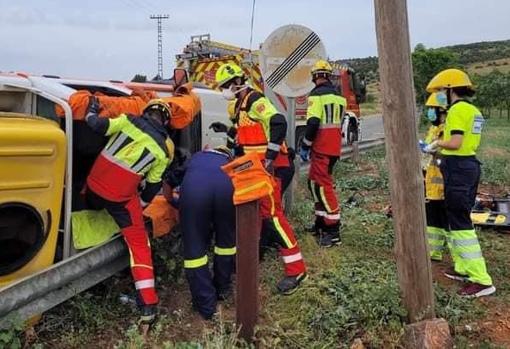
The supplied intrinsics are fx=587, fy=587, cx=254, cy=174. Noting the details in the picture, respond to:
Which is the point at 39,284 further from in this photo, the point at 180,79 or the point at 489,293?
the point at 489,293

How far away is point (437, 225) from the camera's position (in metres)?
5.54

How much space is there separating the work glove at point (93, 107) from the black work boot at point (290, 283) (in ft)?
6.43

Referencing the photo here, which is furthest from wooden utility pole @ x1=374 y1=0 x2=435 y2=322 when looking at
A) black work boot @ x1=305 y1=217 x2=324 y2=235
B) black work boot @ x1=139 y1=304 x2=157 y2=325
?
black work boot @ x1=305 y1=217 x2=324 y2=235

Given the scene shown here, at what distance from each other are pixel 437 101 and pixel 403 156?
182 centimetres

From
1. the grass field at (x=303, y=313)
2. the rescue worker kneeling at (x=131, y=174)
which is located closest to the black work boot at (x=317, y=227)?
the grass field at (x=303, y=313)

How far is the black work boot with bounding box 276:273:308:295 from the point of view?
15.3 ft

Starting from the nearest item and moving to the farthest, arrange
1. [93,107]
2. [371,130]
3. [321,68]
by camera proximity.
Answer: [93,107]
[321,68]
[371,130]

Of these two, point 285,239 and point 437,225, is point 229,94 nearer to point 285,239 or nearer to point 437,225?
point 285,239

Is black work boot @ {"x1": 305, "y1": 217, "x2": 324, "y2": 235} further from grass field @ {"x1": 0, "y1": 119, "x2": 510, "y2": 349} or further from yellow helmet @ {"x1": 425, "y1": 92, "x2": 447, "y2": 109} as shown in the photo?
yellow helmet @ {"x1": 425, "y1": 92, "x2": 447, "y2": 109}

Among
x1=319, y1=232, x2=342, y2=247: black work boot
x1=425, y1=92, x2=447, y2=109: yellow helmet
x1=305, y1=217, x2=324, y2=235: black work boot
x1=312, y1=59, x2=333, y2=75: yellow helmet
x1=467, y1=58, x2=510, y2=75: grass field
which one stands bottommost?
x1=319, y1=232, x2=342, y2=247: black work boot

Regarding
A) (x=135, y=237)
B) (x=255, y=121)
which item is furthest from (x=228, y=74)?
(x=135, y=237)

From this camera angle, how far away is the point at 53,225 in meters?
3.80

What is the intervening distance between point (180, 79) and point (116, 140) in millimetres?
1854

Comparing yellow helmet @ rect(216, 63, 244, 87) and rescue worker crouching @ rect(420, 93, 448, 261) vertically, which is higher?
yellow helmet @ rect(216, 63, 244, 87)
